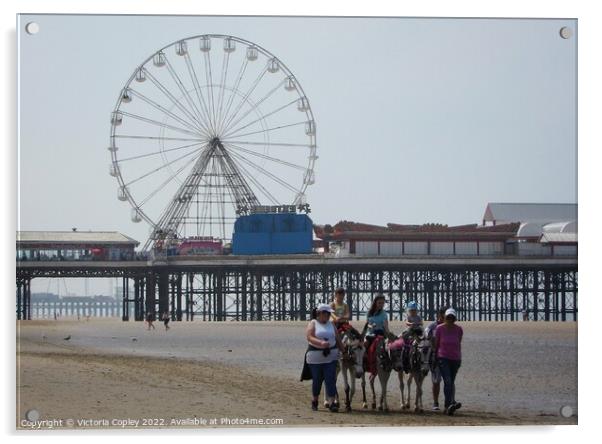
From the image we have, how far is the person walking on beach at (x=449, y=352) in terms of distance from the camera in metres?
13.0

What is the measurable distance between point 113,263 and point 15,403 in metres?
39.8

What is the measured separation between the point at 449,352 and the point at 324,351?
3.81 feet

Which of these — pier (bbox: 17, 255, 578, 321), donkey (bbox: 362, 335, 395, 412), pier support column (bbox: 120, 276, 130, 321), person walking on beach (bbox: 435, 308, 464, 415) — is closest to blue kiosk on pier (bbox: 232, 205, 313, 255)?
pier (bbox: 17, 255, 578, 321)

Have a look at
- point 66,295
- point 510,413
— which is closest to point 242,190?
point 66,295

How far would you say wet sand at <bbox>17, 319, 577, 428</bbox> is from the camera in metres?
12.5

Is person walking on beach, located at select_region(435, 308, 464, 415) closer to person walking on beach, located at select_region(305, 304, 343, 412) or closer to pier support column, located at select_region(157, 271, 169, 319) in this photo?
person walking on beach, located at select_region(305, 304, 343, 412)

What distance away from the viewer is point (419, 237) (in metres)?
47.5

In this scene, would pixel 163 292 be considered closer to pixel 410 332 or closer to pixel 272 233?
pixel 272 233

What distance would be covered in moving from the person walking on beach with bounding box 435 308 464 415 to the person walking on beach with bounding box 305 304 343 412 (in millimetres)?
914

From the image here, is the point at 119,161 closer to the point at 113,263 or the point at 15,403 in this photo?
the point at 113,263

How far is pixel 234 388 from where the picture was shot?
48.9 ft

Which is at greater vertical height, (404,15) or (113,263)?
(404,15)

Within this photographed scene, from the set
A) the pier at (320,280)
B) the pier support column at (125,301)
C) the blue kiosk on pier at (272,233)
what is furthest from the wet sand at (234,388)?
the pier support column at (125,301)

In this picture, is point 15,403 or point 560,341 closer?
point 15,403
